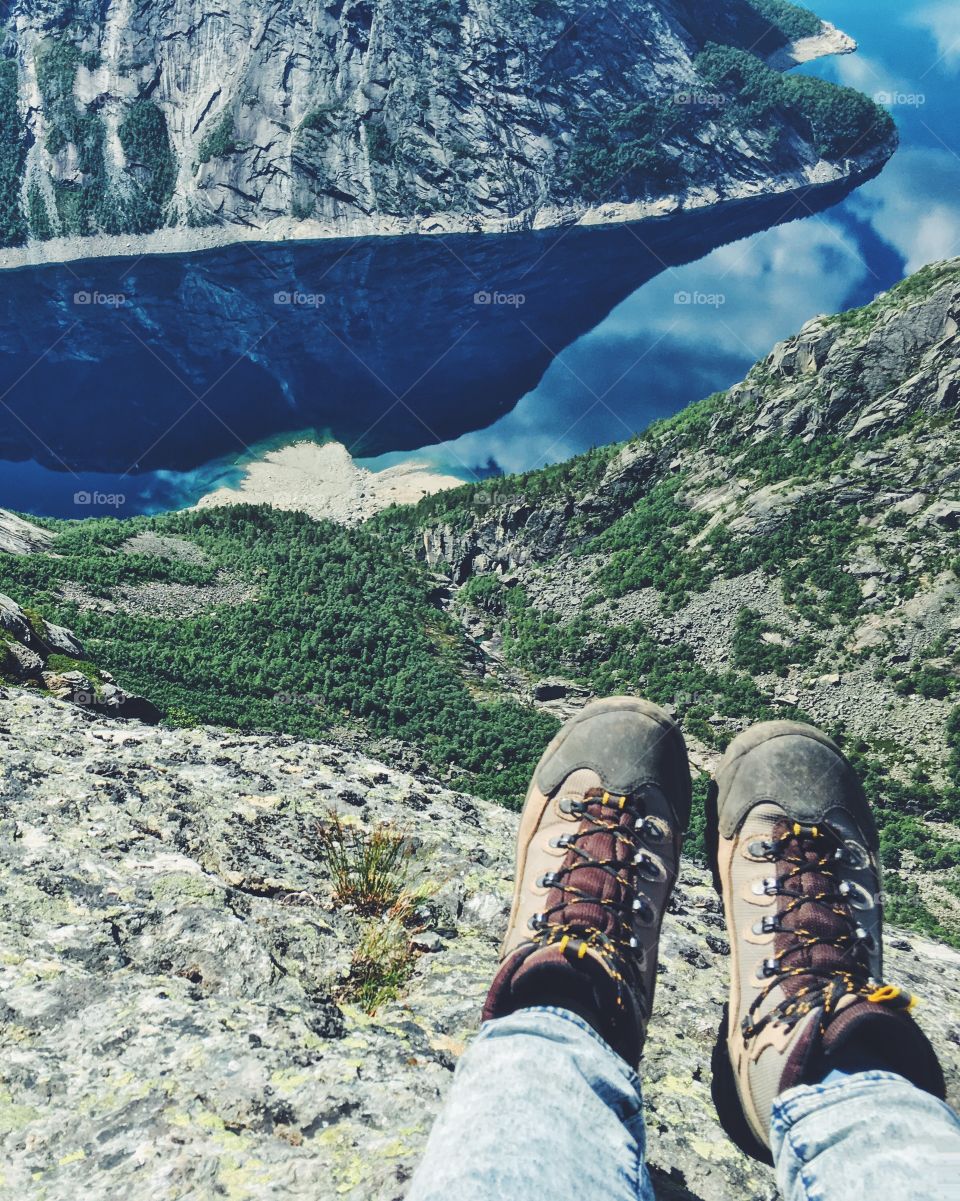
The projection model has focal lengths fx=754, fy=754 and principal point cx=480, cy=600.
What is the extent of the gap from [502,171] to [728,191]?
53438 mm

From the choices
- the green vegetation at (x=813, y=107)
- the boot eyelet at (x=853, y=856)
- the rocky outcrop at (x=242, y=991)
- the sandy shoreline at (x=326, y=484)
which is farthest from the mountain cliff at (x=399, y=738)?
the green vegetation at (x=813, y=107)

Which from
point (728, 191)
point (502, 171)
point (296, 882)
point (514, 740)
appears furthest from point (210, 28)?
point (296, 882)

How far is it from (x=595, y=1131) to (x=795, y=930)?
2.48 metres

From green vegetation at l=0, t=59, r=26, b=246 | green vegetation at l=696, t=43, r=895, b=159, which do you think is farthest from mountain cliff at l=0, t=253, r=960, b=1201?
green vegetation at l=696, t=43, r=895, b=159

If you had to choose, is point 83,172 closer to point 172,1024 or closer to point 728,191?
point 728,191

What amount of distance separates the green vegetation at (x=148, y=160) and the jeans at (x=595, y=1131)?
204303mm

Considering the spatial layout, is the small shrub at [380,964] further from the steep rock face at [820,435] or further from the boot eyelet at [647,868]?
the steep rock face at [820,435]

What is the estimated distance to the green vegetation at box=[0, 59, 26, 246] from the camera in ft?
563

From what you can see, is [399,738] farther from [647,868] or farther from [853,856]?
[853,856]

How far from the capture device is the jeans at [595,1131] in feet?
9.32

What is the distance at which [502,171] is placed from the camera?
173000 mm

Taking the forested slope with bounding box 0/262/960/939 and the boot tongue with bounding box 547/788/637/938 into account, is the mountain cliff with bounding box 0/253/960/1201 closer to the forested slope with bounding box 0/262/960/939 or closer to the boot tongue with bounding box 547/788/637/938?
the forested slope with bounding box 0/262/960/939

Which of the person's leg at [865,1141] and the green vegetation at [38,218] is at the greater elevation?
the green vegetation at [38,218]

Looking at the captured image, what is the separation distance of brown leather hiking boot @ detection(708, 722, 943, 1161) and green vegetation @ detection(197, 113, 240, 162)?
205548 mm
